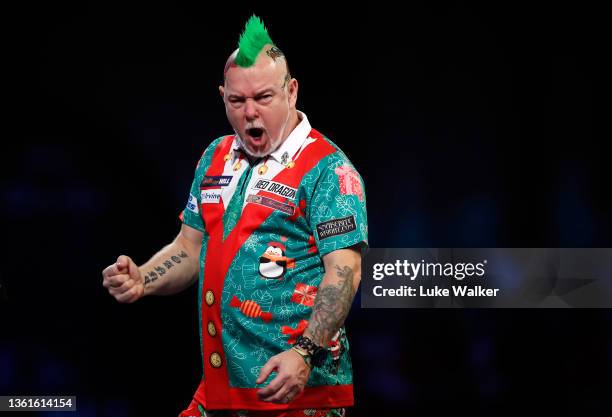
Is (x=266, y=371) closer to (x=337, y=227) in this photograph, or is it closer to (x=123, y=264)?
(x=337, y=227)

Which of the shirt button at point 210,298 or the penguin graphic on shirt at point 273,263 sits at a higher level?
the penguin graphic on shirt at point 273,263

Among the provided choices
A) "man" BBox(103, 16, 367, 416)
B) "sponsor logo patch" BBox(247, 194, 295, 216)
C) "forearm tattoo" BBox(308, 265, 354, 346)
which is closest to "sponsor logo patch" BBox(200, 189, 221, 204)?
"man" BBox(103, 16, 367, 416)

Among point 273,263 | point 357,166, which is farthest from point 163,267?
point 357,166

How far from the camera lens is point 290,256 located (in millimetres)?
2922

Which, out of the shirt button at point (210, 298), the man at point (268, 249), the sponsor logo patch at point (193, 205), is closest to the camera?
the man at point (268, 249)

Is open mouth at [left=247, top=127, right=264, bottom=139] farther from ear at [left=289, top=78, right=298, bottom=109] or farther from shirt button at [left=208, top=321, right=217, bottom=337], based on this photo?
shirt button at [left=208, top=321, right=217, bottom=337]

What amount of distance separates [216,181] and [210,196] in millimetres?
47

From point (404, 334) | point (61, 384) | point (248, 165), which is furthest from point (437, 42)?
point (61, 384)

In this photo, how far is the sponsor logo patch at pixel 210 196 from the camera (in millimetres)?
3078

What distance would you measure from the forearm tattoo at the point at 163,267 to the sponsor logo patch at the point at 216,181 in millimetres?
226

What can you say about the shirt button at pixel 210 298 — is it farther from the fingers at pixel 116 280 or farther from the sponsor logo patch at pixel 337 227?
the sponsor logo patch at pixel 337 227

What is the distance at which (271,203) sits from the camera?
9.63 ft

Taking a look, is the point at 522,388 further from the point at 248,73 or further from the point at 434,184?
the point at 248,73

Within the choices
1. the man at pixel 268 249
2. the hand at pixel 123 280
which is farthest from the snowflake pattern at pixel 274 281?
the hand at pixel 123 280
